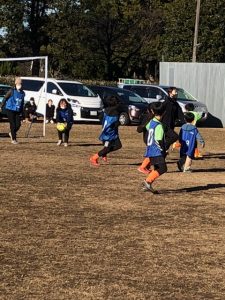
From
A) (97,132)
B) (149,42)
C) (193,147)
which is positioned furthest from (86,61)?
(193,147)

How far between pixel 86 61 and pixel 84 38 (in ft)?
7.06

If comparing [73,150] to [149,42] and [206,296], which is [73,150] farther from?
[149,42]

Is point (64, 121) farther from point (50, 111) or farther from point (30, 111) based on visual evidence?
point (50, 111)

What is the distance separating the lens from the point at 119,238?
25.4 ft

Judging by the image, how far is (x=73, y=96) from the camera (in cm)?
2634

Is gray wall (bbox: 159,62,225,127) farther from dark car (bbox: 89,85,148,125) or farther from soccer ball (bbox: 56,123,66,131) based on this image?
soccer ball (bbox: 56,123,66,131)

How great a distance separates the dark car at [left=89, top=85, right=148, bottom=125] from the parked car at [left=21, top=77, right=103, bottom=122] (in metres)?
0.60

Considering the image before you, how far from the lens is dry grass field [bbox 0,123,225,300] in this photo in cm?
604

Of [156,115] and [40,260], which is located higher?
[156,115]

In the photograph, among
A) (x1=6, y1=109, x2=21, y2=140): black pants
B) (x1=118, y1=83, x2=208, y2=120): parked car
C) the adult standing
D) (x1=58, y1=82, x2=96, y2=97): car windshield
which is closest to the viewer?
the adult standing

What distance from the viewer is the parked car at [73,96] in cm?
2612

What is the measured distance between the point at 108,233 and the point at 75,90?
1933cm

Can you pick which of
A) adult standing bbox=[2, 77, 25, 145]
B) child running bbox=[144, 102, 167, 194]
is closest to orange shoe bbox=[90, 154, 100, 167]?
child running bbox=[144, 102, 167, 194]

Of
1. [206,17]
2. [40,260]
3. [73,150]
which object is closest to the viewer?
[40,260]
